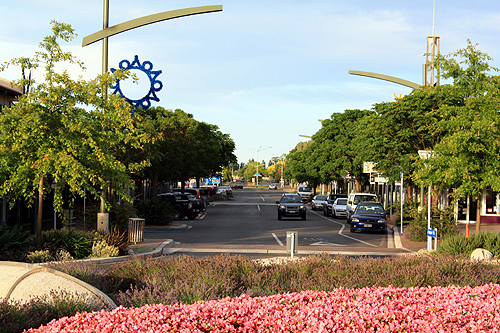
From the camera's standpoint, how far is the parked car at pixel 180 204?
1396 inches

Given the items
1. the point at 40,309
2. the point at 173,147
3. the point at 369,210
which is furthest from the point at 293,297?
the point at 173,147

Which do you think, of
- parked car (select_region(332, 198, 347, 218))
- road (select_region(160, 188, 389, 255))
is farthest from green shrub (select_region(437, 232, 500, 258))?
parked car (select_region(332, 198, 347, 218))

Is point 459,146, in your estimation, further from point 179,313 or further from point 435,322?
point 179,313

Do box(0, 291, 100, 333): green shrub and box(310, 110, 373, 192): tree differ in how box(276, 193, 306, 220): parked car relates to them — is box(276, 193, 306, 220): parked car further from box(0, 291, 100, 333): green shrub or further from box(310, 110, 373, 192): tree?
box(0, 291, 100, 333): green shrub

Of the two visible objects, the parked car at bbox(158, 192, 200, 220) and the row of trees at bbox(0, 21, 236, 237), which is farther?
the parked car at bbox(158, 192, 200, 220)

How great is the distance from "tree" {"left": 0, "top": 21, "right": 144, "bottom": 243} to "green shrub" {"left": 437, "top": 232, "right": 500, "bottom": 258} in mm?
9544

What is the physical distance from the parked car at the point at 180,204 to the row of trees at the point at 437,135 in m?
12.1

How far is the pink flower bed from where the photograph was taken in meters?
5.12

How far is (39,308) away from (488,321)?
187 inches

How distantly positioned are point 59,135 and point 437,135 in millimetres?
22905

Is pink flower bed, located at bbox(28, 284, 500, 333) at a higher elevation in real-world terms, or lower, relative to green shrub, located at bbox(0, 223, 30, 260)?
higher

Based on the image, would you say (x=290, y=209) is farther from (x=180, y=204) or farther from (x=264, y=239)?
(x=264, y=239)

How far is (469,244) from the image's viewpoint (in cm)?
1655

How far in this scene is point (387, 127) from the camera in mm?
32375
